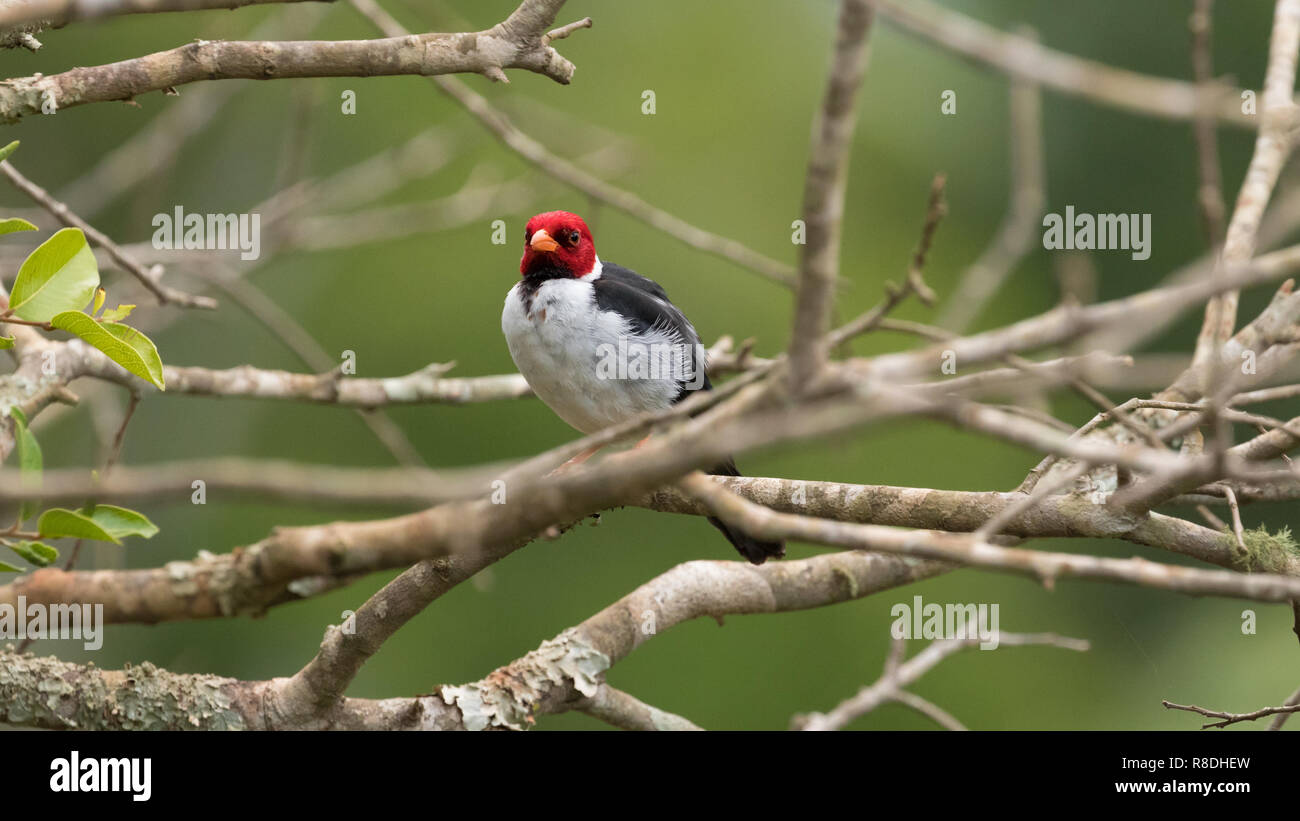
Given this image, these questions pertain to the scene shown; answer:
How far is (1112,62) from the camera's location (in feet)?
30.6

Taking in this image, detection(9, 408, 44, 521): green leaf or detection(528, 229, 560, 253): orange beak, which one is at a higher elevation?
detection(528, 229, 560, 253): orange beak

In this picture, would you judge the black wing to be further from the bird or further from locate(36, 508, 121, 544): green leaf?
locate(36, 508, 121, 544): green leaf

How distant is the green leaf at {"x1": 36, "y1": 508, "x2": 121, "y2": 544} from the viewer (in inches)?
75.0

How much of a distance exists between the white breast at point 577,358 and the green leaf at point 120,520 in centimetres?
158

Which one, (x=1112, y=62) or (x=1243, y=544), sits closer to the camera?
(x=1243, y=544)

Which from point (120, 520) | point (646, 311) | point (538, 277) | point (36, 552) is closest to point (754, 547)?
point (646, 311)

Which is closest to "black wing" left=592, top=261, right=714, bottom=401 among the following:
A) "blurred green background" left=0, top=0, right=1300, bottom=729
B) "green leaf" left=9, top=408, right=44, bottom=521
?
"green leaf" left=9, top=408, right=44, bottom=521

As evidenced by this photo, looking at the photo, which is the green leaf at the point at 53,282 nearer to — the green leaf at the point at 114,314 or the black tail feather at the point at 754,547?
the green leaf at the point at 114,314

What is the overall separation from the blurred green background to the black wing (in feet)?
7.90

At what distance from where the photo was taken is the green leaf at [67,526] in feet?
6.25

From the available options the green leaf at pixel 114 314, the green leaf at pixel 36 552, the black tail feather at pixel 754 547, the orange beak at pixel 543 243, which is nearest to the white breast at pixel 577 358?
the orange beak at pixel 543 243
